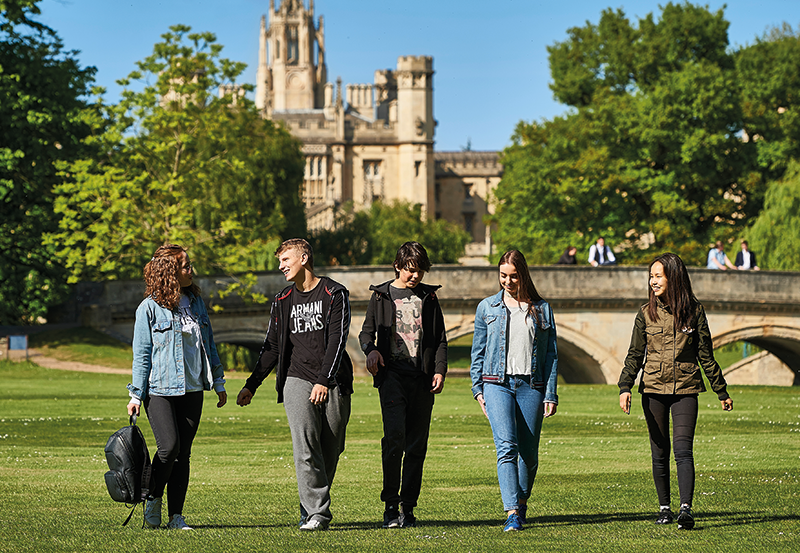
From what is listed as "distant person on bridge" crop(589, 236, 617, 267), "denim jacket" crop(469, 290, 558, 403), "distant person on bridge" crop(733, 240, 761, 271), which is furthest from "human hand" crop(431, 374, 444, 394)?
"distant person on bridge" crop(733, 240, 761, 271)

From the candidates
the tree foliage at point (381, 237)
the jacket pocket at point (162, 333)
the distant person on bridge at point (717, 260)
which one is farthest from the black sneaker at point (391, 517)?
the tree foliage at point (381, 237)

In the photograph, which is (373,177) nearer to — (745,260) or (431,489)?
(745,260)

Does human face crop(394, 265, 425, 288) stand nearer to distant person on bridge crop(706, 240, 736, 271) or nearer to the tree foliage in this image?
distant person on bridge crop(706, 240, 736, 271)

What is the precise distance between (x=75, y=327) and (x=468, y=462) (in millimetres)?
20353

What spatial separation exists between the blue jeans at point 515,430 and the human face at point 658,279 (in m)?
0.93

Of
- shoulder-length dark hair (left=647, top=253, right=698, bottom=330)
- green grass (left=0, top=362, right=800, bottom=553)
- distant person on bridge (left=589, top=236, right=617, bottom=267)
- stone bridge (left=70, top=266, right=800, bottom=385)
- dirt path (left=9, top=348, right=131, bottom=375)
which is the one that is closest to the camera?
green grass (left=0, top=362, right=800, bottom=553)

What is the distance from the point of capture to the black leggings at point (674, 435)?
6.93 meters

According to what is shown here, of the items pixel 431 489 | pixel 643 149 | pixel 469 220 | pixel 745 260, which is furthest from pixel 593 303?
pixel 469 220

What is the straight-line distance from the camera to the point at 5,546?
6.27 meters

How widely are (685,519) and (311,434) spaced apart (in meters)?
2.21

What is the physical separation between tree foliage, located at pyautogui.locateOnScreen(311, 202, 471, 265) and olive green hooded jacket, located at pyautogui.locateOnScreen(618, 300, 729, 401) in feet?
179

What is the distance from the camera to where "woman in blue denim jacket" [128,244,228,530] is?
6656 millimetres

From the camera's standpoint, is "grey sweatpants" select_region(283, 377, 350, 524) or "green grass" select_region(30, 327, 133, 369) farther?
"green grass" select_region(30, 327, 133, 369)

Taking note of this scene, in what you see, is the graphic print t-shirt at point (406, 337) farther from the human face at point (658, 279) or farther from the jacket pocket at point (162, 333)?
the human face at point (658, 279)
